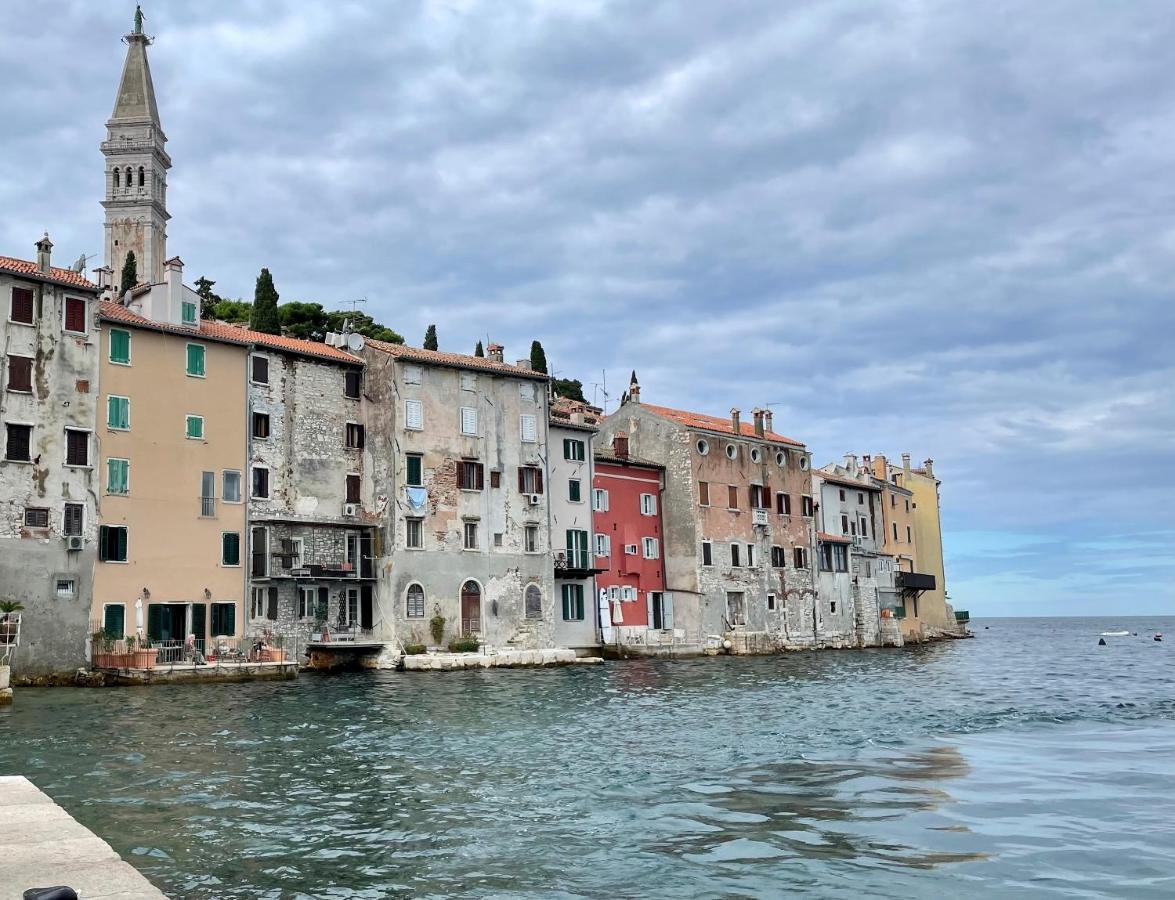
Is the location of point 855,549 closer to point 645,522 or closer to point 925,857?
point 645,522

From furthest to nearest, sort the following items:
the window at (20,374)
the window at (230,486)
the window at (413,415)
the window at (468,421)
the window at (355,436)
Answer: the window at (468,421), the window at (355,436), the window at (413,415), the window at (230,486), the window at (20,374)

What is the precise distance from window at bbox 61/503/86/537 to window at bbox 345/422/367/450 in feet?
39.3

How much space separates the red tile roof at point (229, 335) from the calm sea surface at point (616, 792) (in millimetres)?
14408

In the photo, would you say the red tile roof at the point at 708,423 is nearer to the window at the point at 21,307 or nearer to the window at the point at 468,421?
the window at the point at 468,421

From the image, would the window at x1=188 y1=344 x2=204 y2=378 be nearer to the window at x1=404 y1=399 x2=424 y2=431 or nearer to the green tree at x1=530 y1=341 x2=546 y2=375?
the window at x1=404 y1=399 x2=424 y2=431

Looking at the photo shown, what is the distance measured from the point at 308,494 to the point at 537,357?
106 ft

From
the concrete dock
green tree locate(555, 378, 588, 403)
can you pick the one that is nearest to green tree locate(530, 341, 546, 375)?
green tree locate(555, 378, 588, 403)

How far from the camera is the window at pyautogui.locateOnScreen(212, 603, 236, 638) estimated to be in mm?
39812

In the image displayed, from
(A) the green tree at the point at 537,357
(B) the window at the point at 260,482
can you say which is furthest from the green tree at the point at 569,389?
(B) the window at the point at 260,482

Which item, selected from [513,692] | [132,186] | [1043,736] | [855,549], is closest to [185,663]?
[513,692]

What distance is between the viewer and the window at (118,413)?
3772cm

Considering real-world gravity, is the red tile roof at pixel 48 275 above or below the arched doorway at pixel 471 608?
above

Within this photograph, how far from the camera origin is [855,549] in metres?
68.1

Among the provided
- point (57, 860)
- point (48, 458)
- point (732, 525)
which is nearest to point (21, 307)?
point (48, 458)
